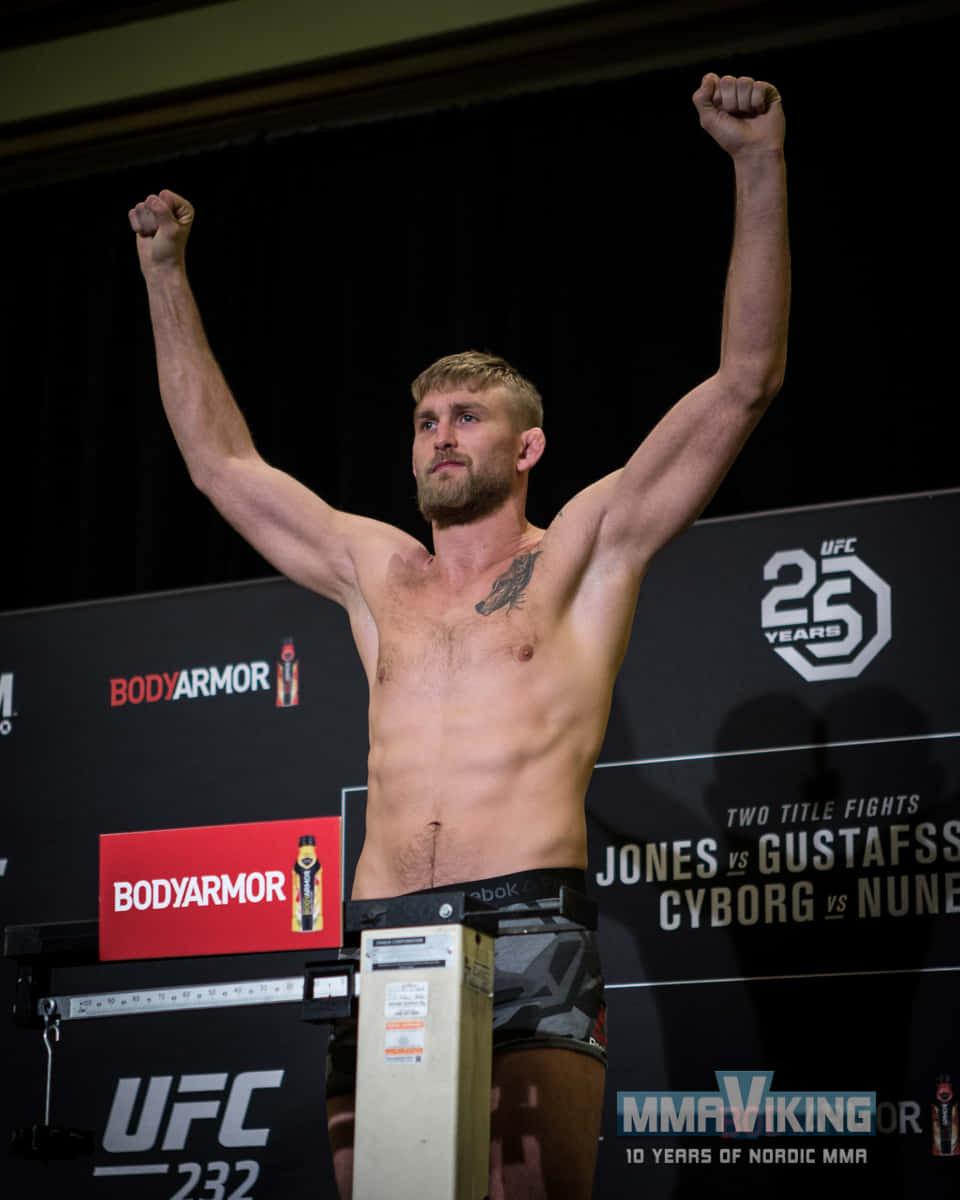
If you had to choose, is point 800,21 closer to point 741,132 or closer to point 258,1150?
point 741,132

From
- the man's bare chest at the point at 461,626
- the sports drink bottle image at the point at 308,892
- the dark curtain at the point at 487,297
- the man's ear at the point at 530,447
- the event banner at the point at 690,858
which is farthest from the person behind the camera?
the dark curtain at the point at 487,297

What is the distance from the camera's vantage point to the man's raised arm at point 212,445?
309 cm

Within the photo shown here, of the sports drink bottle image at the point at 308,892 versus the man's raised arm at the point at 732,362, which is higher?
the man's raised arm at the point at 732,362

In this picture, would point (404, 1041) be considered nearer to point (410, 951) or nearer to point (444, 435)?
point (410, 951)

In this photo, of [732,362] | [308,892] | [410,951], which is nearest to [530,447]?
[732,362]

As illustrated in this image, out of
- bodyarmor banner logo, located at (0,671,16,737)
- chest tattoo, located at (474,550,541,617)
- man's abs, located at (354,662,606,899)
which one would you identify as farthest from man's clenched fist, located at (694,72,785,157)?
bodyarmor banner logo, located at (0,671,16,737)

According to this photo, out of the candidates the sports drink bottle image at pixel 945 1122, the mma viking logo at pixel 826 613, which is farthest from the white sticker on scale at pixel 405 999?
the mma viking logo at pixel 826 613

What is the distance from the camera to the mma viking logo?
343cm

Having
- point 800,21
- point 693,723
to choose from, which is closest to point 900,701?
point 693,723

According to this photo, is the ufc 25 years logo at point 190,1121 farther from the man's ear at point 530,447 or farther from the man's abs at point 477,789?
the man's ear at point 530,447

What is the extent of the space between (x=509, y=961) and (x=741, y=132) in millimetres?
1370

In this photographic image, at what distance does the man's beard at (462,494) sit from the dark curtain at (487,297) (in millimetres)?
1292

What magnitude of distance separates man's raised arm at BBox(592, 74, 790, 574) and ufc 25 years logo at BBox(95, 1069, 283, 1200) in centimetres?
172

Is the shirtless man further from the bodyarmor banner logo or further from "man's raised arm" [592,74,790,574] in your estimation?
the bodyarmor banner logo
